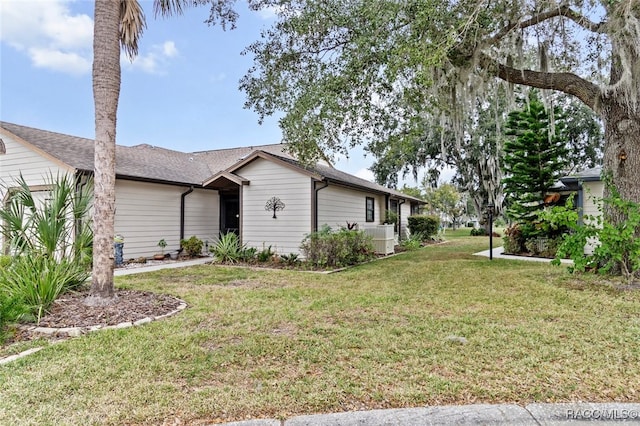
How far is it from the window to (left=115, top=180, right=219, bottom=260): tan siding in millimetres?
6425

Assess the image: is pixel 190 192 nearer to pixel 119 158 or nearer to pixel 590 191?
pixel 119 158

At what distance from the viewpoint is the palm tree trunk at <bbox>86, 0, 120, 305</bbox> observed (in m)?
5.09

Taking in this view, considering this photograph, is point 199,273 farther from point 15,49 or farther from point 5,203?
point 15,49

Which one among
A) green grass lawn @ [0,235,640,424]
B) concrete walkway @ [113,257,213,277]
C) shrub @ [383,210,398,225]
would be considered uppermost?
shrub @ [383,210,398,225]

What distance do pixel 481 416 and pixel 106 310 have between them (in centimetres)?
462

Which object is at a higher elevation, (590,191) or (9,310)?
(590,191)

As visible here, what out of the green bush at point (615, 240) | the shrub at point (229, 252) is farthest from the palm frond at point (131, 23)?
the green bush at point (615, 240)

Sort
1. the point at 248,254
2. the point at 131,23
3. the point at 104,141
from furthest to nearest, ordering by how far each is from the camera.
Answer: the point at 248,254 < the point at 131,23 < the point at 104,141

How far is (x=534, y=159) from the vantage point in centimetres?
1216

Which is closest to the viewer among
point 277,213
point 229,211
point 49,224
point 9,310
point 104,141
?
point 9,310

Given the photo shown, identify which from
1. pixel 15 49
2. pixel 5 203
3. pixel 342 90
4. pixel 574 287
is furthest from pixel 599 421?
→ pixel 15 49

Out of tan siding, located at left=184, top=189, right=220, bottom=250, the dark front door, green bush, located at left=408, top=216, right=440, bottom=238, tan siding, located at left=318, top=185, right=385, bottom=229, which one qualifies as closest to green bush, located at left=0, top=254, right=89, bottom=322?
tan siding, located at left=318, top=185, right=385, bottom=229

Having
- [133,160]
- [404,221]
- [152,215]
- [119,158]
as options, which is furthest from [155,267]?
[404,221]

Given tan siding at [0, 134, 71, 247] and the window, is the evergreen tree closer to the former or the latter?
the window
